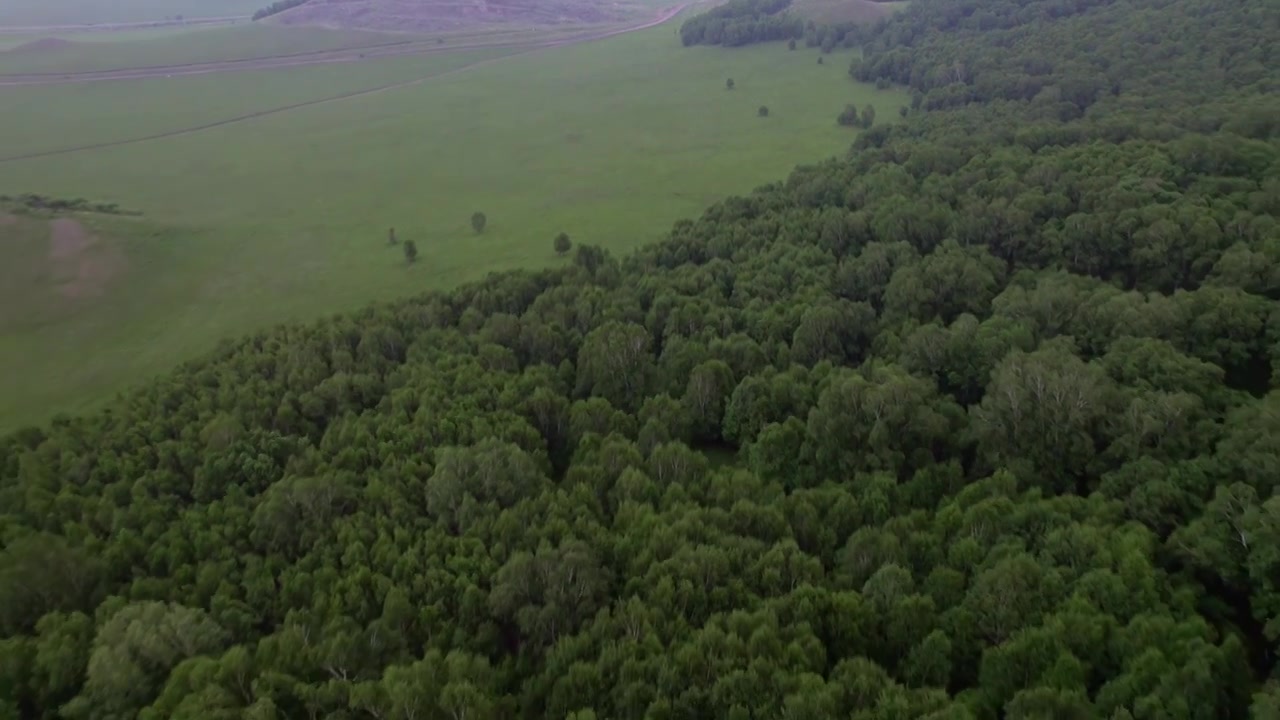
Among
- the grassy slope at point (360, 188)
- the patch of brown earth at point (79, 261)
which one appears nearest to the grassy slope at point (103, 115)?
the grassy slope at point (360, 188)

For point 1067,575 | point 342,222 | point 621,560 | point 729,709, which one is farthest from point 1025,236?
point 342,222

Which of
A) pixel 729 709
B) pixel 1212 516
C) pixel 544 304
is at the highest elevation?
pixel 544 304

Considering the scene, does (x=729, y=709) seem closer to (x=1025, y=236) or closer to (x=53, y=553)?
(x=53, y=553)

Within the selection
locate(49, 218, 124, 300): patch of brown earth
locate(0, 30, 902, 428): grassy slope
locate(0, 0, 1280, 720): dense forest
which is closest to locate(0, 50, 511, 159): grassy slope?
locate(0, 30, 902, 428): grassy slope

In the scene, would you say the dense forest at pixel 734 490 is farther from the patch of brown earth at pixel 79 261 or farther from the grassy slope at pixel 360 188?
the patch of brown earth at pixel 79 261

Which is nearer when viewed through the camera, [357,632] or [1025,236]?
[357,632]

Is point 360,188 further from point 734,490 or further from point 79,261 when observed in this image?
point 734,490
